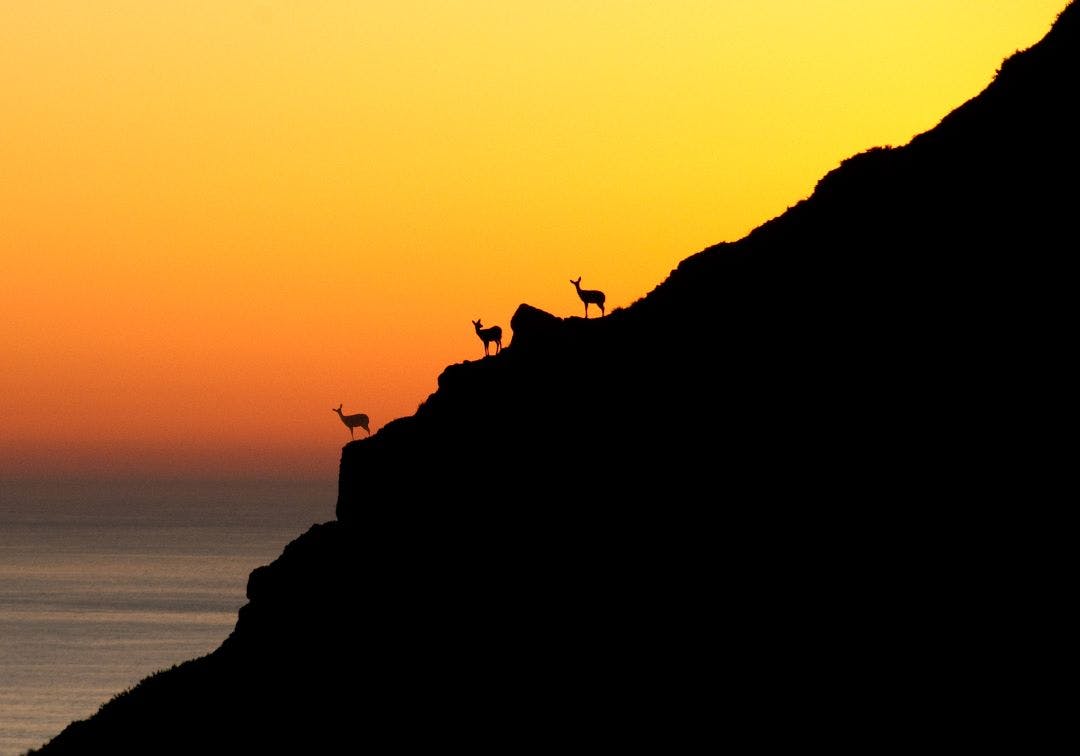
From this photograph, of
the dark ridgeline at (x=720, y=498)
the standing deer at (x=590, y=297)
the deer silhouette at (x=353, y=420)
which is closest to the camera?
the dark ridgeline at (x=720, y=498)

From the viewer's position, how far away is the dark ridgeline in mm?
30797

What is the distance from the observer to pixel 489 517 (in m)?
41.8

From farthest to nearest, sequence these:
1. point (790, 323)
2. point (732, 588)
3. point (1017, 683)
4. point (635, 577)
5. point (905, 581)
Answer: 1. point (790, 323)
2. point (635, 577)
3. point (732, 588)
4. point (905, 581)
5. point (1017, 683)

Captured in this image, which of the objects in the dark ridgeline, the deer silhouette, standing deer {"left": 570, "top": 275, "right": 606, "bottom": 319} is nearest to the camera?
the dark ridgeline

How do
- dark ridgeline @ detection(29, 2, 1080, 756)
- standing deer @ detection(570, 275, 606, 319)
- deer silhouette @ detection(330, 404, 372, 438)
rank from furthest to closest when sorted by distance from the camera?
deer silhouette @ detection(330, 404, 372, 438), standing deer @ detection(570, 275, 606, 319), dark ridgeline @ detection(29, 2, 1080, 756)

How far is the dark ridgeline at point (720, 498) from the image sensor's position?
30797 millimetres

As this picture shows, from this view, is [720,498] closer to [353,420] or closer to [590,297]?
[590,297]

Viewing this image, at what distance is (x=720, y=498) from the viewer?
36000 mm

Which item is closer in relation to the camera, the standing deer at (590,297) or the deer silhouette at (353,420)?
the standing deer at (590,297)

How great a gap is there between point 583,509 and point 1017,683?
14681mm

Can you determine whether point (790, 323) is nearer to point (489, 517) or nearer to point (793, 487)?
point (793, 487)

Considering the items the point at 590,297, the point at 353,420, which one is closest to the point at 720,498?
the point at 590,297

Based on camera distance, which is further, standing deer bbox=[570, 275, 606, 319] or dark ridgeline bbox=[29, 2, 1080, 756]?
standing deer bbox=[570, 275, 606, 319]

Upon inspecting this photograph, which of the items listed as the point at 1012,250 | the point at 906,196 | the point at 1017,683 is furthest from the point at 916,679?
the point at 906,196
